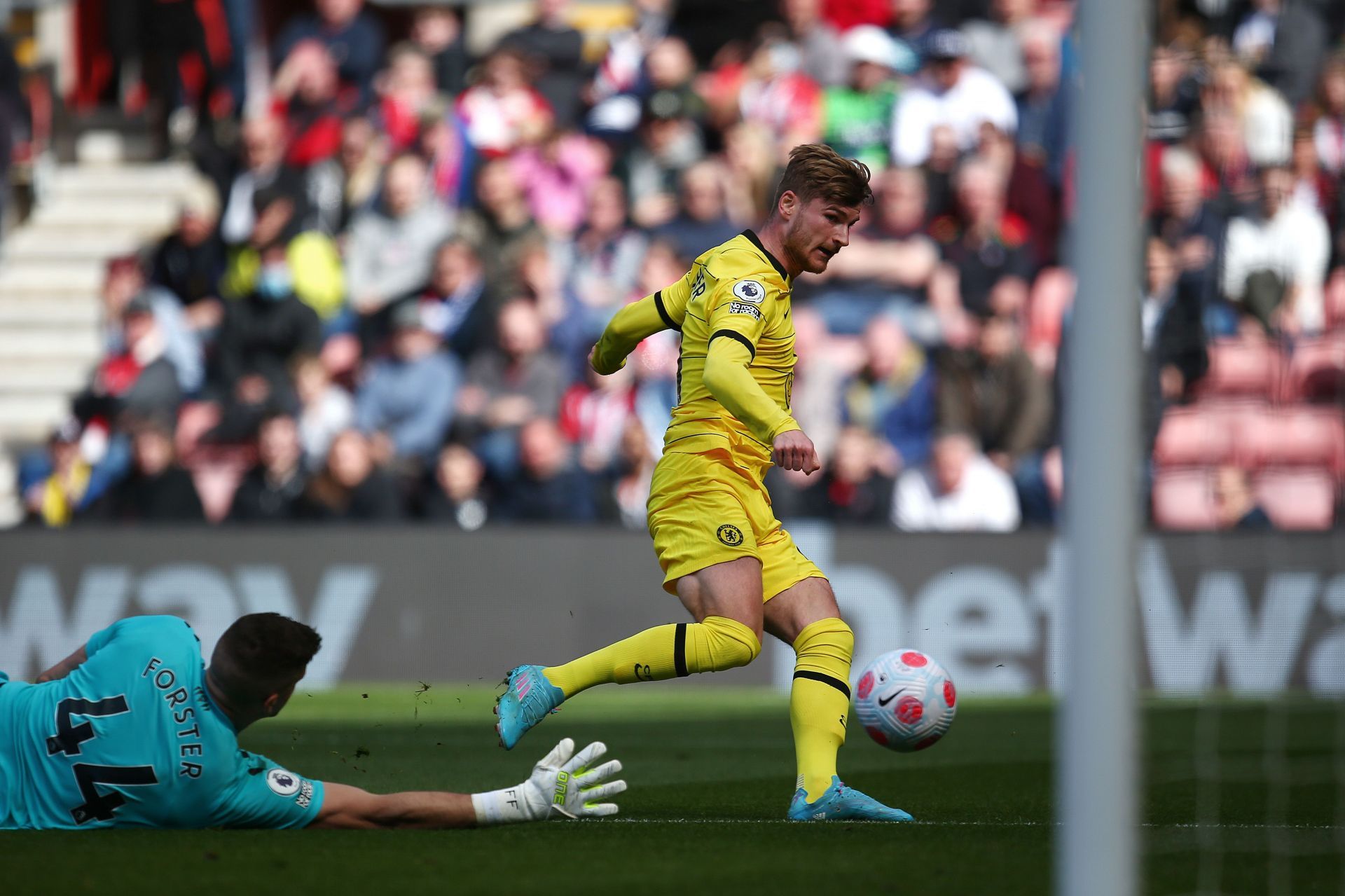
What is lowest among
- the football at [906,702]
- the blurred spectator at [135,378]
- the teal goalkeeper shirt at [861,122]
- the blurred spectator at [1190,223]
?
the football at [906,702]

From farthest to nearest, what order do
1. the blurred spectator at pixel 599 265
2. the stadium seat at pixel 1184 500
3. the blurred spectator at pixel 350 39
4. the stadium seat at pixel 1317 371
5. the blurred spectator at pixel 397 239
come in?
the blurred spectator at pixel 350 39 < the blurred spectator at pixel 397 239 < the blurred spectator at pixel 599 265 < the stadium seat at pixel 1184 500 < the stadium seat at pixel 1317 371

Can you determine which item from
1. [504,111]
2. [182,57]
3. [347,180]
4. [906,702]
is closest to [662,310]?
[906,702]

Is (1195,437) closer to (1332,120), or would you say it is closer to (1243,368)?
(1243,368)

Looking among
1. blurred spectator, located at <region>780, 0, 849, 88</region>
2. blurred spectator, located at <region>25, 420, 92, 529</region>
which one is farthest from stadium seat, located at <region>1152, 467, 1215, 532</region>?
blurred spectator, located at <region>25, 420, 92, 529</region>

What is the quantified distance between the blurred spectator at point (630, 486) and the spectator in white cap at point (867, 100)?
2.93 m

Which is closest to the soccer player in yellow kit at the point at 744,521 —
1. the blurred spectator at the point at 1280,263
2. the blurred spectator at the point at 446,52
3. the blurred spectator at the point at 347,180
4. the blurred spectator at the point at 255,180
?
the blurred spectator at the point at 1280,263

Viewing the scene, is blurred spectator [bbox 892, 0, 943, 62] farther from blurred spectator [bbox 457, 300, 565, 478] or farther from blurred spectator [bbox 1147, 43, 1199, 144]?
blurred spectator [bbox 457, 300, 565, 478]

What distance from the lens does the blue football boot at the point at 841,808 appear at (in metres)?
5.49

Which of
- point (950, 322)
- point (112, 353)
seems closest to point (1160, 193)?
point (950, 322)

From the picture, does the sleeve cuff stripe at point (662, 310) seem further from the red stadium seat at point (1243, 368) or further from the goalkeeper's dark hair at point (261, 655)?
the red stadium seat at point (1243, 368)

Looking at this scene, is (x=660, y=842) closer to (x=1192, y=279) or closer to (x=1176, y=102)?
(x=1192, y=279)

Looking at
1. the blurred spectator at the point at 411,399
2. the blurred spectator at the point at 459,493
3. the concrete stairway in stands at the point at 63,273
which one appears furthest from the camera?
the concrete stairway in stands at the point at 63,273

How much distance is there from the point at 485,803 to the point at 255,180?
10.5 metres

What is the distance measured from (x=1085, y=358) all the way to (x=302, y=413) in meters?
10.4
